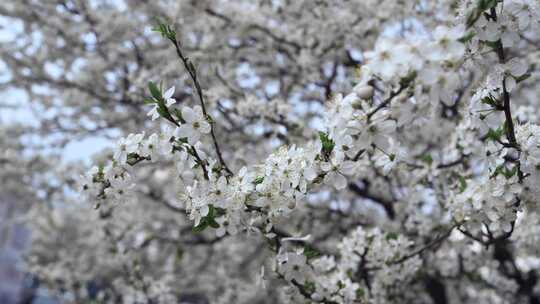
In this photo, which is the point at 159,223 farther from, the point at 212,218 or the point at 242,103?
the point at 212,218

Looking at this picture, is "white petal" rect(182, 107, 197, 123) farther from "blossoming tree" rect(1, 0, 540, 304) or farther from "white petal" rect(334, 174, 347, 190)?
"white petal" rect(334, 174, 347, 190)

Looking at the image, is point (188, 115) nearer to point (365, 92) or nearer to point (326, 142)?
point (326, 142)

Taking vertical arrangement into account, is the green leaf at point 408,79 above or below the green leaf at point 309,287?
above

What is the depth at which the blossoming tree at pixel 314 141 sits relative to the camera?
1721 millimetres

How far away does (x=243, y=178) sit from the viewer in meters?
Answer: 2.00

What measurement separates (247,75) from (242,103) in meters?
2.03

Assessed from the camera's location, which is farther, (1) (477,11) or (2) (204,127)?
(2) (204,127)

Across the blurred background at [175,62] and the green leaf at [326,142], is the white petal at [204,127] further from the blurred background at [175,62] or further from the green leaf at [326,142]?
the blurred background at [175,62]

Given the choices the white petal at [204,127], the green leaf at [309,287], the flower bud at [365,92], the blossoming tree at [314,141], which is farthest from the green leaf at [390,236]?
the flower bud at [365,92]

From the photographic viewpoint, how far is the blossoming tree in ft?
5.65

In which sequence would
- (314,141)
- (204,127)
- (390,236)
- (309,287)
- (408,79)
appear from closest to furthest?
(408,79)
(204,127)
(309,287)
(390,236)
(314,141)

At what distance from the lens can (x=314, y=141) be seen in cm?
349

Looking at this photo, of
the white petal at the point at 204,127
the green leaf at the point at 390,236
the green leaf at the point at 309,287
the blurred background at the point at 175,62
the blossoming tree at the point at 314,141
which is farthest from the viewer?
the blurred background at the point at 175,62

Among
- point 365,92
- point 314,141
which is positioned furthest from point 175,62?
point 365,92
